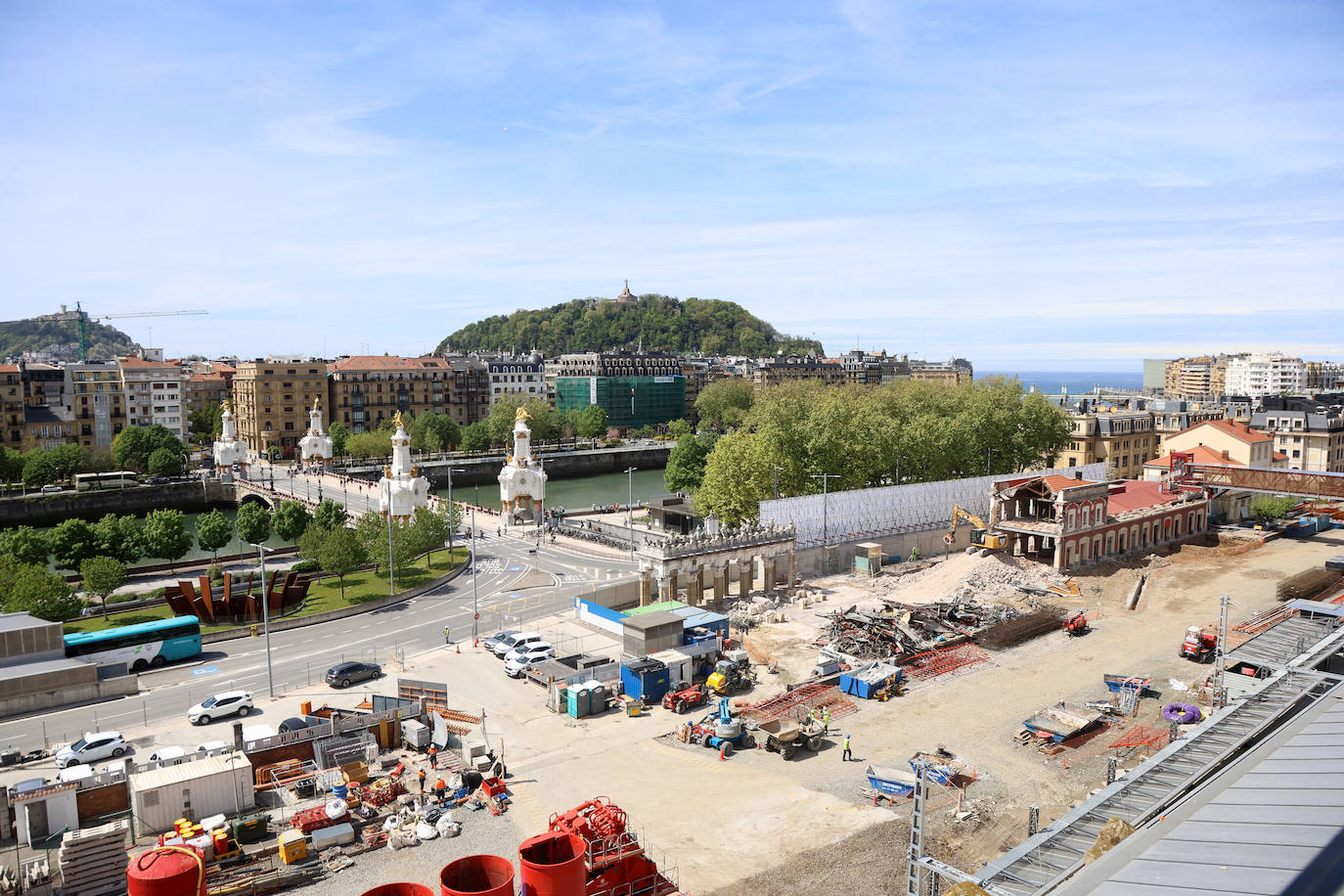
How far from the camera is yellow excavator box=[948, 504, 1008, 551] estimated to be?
56969 mm

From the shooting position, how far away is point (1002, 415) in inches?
3219

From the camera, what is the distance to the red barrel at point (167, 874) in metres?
16.7

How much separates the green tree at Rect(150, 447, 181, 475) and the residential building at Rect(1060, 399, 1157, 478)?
98739mm

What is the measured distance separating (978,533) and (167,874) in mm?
54191

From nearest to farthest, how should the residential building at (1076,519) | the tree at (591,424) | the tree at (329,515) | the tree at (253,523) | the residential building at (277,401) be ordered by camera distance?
the residential building at (1076,519) < the tree at (253,523) < the tree at (329,515) < the residential building at (277,401) < the tree at (591,424)

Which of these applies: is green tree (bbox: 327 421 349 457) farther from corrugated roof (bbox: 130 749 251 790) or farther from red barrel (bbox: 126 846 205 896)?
red barrel (bbox: 126 846 205 896)

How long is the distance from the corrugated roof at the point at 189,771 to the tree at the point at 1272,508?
7625cm

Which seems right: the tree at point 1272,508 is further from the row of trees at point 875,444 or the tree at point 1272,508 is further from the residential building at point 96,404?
the residential building at point 96,404

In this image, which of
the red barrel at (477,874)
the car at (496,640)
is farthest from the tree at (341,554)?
the red barrel at (477,874)

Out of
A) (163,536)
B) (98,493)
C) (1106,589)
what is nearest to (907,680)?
(1106,589)

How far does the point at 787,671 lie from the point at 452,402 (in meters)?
115

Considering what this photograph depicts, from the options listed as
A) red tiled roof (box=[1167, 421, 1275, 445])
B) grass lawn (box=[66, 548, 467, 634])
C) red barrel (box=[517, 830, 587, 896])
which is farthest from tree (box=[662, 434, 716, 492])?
red barrel (box=[517, 830, 587, 896])

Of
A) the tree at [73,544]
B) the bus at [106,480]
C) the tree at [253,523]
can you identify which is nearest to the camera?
the tree at [73,544]

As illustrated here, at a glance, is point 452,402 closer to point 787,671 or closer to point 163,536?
point 163,536
